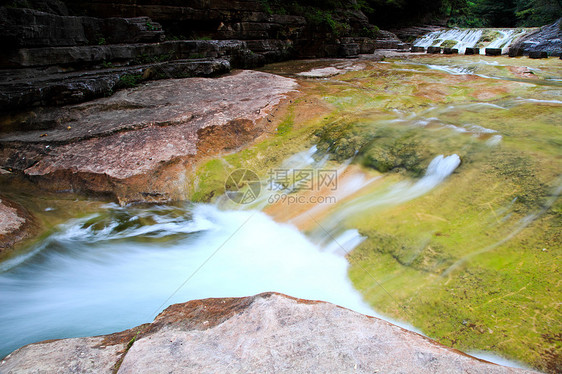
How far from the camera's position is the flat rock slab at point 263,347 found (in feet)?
4.87

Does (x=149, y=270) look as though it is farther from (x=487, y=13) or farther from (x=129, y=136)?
(x=487, y=13)

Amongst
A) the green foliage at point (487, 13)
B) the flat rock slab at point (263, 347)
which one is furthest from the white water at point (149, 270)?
the green foliage at point (487, 13)

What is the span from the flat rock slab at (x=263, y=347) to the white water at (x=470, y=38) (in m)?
17.1

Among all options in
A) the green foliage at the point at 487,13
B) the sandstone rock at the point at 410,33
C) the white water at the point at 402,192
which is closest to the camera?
the white water at the point at 402,192

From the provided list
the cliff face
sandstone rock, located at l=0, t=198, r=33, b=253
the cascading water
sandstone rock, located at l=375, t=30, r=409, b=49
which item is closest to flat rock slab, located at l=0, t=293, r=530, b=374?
the cascading water

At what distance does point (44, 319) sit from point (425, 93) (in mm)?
7167

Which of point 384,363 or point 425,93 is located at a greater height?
point 425,93

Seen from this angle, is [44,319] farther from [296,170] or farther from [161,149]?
[296,170]

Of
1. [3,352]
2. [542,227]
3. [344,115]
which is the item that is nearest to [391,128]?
[344,115]

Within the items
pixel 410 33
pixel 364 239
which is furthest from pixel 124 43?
pixel 410 33

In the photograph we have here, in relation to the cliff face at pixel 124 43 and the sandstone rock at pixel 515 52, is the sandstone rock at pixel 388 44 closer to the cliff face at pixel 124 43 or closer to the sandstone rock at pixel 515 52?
the sandstone rock at pixel 515 52

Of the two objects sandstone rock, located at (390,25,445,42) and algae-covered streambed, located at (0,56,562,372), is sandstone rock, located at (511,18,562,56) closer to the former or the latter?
sandstone rock, located at (390,25,445,42)

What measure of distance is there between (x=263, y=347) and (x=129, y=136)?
4.19m

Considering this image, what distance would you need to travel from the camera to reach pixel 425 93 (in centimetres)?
663
